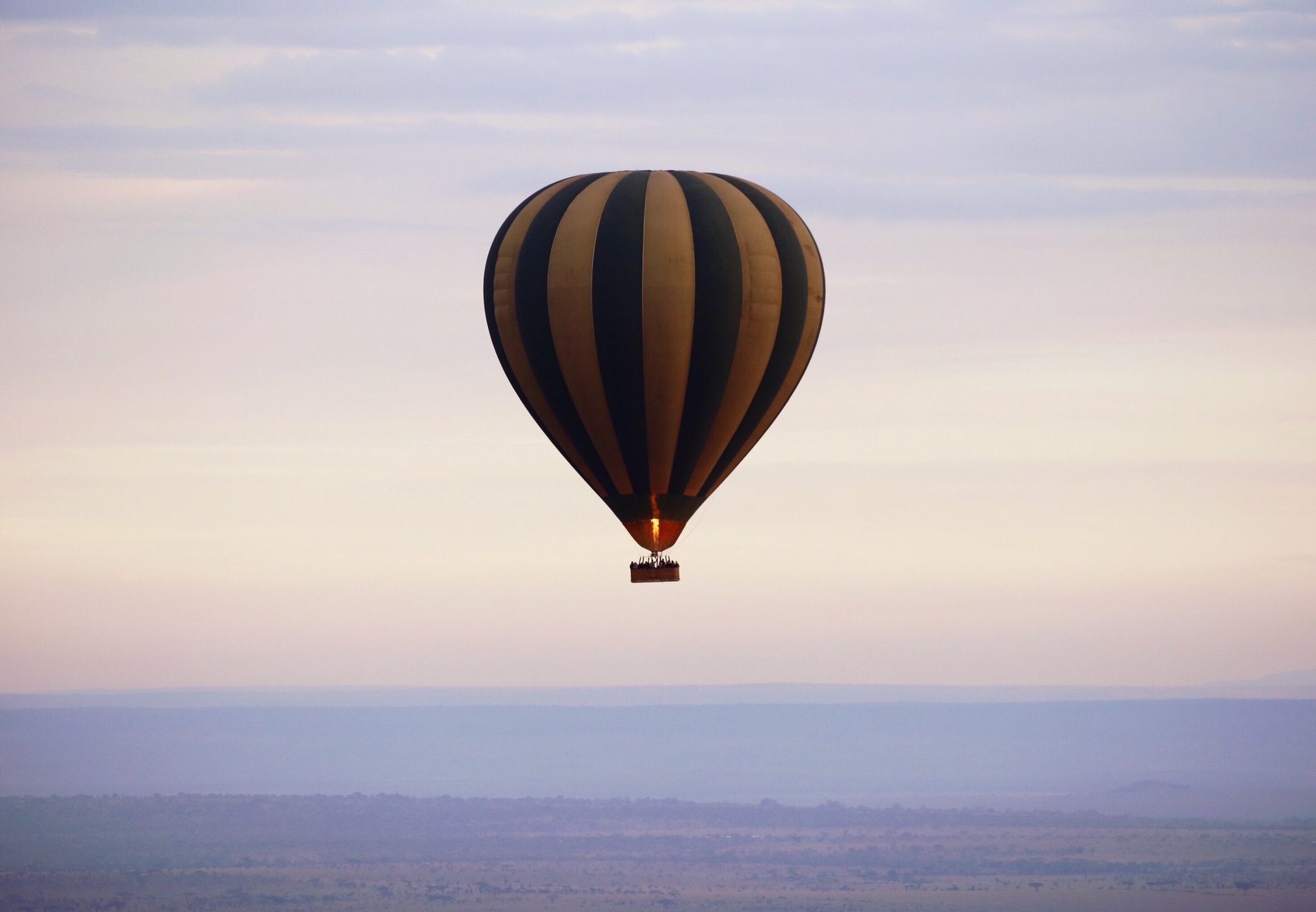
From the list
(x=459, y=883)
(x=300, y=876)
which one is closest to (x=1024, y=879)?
(x=459, y=883)

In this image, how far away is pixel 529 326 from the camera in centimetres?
4244

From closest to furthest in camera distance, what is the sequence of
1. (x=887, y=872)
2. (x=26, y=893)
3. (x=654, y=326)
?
(x=654, y=326)
(x=26, y=893)
(x=887, y=872)

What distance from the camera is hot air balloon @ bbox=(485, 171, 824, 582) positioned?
136 feet

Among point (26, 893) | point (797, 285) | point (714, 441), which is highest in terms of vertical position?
point (797, 285)

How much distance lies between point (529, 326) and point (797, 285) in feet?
18.4

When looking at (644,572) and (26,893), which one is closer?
(644,572)

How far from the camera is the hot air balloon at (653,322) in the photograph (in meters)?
41.5

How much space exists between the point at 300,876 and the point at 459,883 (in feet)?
51.7

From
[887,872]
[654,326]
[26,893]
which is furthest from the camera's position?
[887,872]

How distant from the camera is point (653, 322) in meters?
41.5

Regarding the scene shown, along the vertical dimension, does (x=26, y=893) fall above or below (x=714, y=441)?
below

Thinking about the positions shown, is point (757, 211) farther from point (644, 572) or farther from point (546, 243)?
point (644, 572)

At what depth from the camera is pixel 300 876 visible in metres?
197

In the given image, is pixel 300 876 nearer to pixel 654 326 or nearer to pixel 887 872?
pixel 887 872
